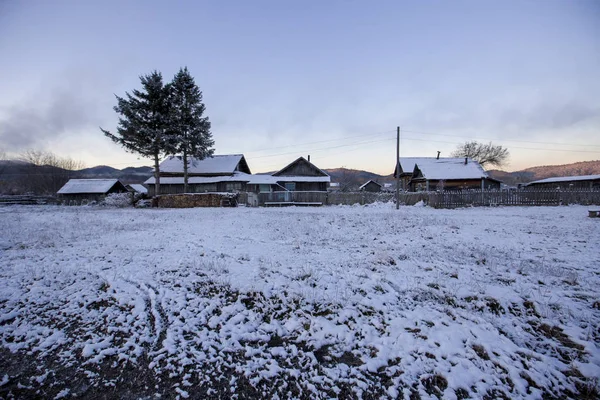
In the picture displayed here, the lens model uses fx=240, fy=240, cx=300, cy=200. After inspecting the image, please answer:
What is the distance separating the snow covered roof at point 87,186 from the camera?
3875 centimetres

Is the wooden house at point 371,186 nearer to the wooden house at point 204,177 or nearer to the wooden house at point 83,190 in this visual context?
the wooden house at point 204,177

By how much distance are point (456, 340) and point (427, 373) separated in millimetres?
697

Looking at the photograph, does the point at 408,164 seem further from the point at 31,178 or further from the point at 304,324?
the point at 31,178

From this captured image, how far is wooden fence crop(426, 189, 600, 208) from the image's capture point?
63.3 ft

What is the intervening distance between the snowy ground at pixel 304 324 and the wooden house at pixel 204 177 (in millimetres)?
30054

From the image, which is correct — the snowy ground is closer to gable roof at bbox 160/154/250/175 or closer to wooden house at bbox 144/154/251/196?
wooden house at bbox 144/154/251/196

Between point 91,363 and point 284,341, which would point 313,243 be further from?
point 91,363

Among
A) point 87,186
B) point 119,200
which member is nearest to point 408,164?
point 119,200

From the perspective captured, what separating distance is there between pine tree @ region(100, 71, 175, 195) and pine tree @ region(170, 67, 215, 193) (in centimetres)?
89

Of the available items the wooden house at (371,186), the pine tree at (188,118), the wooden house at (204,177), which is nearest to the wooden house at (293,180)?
the wooden house at (204,177)

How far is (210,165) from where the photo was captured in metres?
38.6

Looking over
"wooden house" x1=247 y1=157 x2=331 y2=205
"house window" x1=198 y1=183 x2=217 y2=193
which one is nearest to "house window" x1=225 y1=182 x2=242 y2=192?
"wooden house" x1=247 y1=157 x2=331 y2=205

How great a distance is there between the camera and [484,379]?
7.46ft

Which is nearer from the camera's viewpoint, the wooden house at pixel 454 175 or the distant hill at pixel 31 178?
the wooden house at pixel 454 175
